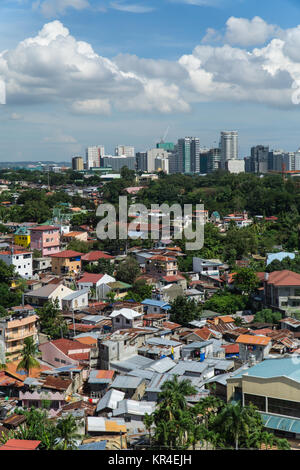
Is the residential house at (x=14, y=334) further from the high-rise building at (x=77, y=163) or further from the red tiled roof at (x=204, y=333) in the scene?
the high-rise building at (x=77, y=163)

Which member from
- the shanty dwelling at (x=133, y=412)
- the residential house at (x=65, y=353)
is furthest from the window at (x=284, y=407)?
the residential house at (x=65, y=353)

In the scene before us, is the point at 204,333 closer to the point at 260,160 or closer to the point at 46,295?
the point at 46,295

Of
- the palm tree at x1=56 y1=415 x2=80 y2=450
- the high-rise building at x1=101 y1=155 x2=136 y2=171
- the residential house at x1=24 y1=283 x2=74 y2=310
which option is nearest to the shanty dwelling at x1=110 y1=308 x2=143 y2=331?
the residential house at x1=24 y1=283 x2=74 y2=310

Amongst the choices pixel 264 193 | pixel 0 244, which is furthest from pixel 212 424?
pixel 264 193

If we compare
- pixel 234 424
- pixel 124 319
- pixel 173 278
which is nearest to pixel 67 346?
pixel 124 319

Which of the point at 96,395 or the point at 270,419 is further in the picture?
the point at 96,395

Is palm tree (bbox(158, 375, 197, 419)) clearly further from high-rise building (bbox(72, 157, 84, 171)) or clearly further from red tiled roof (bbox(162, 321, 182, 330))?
high-rise building (bbox(72, 157, 84, 171))
